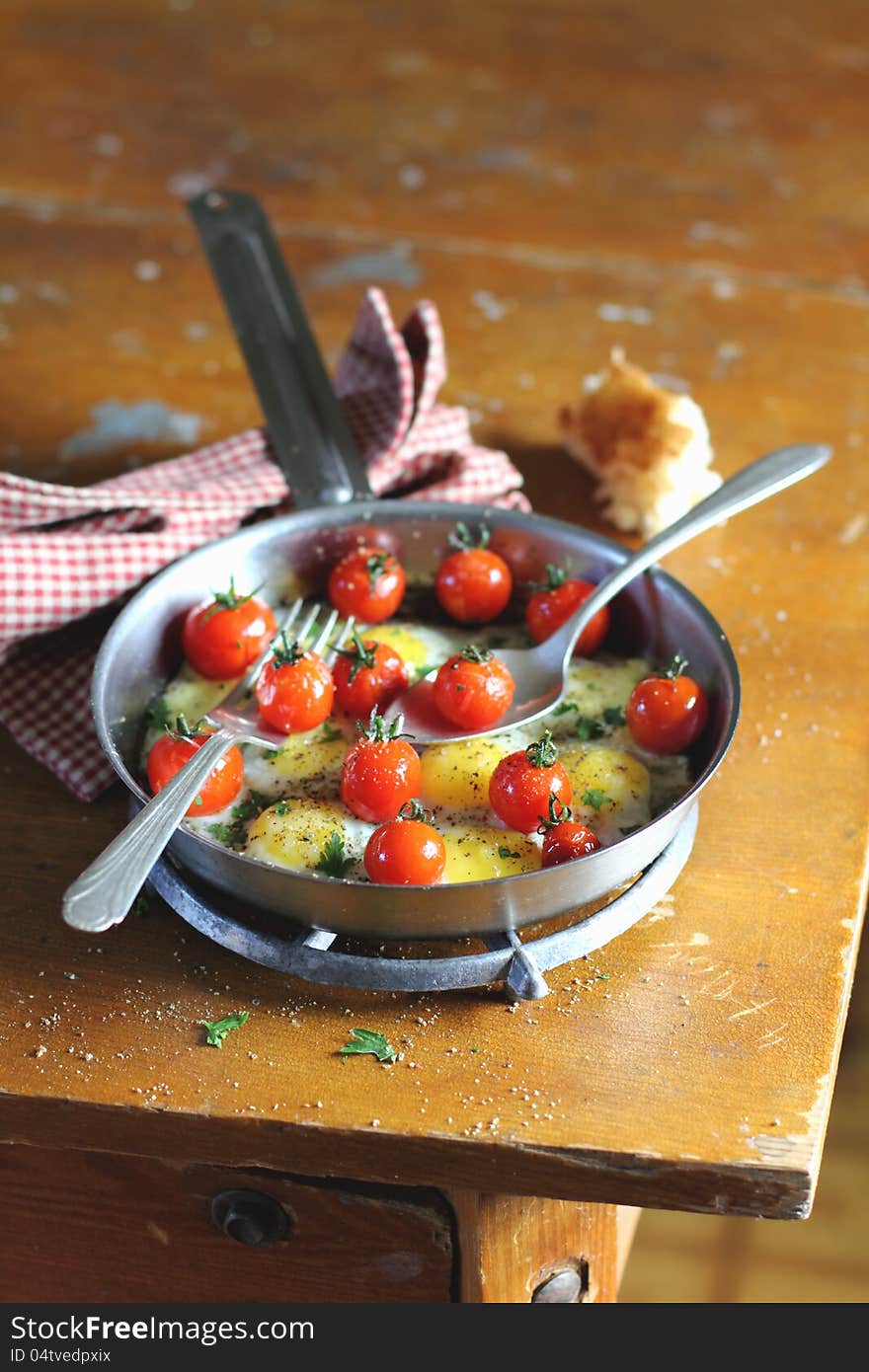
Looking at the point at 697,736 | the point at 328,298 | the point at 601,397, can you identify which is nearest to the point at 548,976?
the point at 697,736

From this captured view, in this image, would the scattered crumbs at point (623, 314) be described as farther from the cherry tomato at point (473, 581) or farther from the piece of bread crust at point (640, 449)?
the cherry tomato at point (473, 581)

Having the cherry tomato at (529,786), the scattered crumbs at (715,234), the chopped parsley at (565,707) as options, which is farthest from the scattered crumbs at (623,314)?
the cherry tomato at (529,786)

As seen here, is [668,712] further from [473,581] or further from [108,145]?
[108,145]

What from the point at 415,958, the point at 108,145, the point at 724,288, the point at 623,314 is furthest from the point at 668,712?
the point at 108,145

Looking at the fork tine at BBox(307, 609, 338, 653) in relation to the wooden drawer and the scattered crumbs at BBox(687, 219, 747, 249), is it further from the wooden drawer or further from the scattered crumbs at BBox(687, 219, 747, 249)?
the scattered crumbs at BBox(687, 219, 747, 249)

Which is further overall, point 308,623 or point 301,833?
point 308,623

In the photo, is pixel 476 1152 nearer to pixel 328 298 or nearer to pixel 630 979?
pixel 630 979
